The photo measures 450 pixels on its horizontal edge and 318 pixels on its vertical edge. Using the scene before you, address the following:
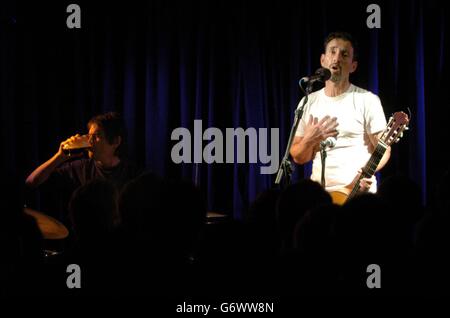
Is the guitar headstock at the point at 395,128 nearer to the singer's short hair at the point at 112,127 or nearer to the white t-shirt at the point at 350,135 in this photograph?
the white t-shirt at the point at 350,135

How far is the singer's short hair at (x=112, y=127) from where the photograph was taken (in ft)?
14.0

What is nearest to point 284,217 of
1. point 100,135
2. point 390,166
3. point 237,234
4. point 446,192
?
point 237,234

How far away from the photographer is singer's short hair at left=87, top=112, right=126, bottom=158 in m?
4.28

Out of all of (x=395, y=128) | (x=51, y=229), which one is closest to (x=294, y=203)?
(x=51, y=229)

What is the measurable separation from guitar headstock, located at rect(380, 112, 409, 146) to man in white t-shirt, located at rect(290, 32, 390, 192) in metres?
0.09

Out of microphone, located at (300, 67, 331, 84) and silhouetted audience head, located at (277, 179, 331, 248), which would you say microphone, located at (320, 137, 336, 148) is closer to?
microphone, located at (300, 67, 331, 84)

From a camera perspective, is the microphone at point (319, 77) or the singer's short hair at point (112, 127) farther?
the singer's short hair at point (112, 127)

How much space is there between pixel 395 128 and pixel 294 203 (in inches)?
79.4

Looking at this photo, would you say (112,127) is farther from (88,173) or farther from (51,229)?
(51,229)

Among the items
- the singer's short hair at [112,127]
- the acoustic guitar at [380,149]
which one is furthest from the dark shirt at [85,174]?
the acoustic guitar at [380,149]

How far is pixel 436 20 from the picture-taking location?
4766 millimetres

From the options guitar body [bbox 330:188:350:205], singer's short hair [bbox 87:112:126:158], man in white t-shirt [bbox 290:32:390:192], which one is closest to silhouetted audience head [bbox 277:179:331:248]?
guitar body [bbox 330:188:350:205]

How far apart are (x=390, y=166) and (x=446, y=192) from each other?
7.90 feet
